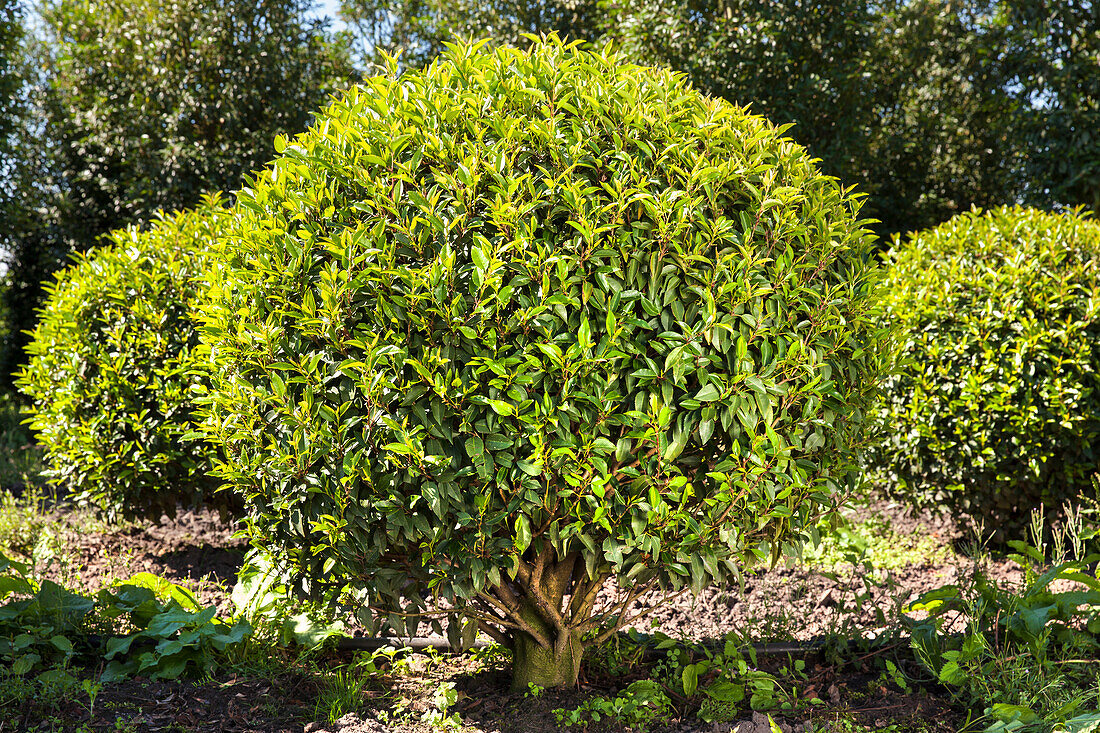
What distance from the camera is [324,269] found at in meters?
2.56

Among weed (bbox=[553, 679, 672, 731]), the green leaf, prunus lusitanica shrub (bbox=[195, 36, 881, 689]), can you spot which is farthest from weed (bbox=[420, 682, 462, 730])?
the green leaf

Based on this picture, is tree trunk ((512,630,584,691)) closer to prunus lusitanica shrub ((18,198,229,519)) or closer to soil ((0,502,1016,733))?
soil ((0,502,1016,733))

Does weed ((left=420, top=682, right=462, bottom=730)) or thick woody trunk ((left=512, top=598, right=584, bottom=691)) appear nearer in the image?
weed ((left=420, top=682, right=462, bottom=730))

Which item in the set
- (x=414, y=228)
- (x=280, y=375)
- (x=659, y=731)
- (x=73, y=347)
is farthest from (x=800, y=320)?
(x=73, y=347)

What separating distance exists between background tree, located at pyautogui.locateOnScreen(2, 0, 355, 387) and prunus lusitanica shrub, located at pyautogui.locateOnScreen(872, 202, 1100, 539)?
811cm

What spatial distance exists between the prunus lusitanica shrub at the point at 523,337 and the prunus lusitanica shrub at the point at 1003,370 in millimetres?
2579

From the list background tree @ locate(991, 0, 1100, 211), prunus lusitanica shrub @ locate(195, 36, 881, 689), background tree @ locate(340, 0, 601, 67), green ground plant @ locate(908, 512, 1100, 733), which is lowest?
green ground plant @ locate(908, 512, 1100, 733)

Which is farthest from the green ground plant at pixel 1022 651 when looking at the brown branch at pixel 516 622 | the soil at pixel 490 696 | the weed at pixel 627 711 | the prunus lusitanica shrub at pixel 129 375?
the prunus lusitanica shrub at pixel 129 375

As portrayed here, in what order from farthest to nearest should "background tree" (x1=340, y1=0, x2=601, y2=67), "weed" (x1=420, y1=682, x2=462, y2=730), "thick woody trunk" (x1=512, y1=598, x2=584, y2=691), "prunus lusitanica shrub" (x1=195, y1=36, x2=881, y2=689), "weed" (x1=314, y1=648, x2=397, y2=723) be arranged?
"background tree" (x1=340, y1=0, x2=601, y2=67) < "thick woody trunk" (x1=512, y1=598, x2=584, y2=691) < "weed" (x1=314, y1=648, x2=397, y2=723) < "weed" (x1=420, y1=682, x2=462, y2=730) < "prunus lusitanica shrub" (x1=195, y1=36, x2=881, y2=689)

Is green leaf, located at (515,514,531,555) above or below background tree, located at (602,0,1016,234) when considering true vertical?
below

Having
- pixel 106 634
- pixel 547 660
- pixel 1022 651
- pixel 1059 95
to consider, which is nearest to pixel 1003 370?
pixel 1022 651

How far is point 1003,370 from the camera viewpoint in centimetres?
484

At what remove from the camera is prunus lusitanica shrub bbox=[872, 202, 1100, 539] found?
4762 millimetres

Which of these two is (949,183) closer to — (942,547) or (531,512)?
(942,547)
